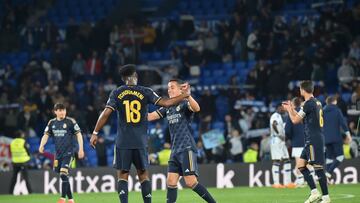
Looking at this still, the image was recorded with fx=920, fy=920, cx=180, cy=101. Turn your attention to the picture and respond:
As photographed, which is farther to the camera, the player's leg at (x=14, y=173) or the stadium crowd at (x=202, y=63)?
the stadium crowd at (x=202, y=63)

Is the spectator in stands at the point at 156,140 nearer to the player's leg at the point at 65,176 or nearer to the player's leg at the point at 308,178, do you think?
the player's leg at the point at 65,176

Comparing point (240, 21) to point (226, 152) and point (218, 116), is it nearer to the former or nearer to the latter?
point (218, 116)

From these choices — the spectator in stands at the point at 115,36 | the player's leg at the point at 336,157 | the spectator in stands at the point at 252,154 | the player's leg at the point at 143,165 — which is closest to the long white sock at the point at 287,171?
the player's leg at the point at 336,157

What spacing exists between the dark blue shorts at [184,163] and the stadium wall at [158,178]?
31.8ft

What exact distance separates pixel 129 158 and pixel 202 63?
16.8 metres

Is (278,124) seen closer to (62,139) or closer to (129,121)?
(62,139)

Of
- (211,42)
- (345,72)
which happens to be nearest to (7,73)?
(211,42)

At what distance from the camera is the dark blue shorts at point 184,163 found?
576 inches

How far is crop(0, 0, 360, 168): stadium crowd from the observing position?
1094 inches

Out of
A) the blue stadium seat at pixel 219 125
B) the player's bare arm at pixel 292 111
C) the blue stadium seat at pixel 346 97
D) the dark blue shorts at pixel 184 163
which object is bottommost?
the dark blue shorts at pixel 184 163

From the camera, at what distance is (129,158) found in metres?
14.2

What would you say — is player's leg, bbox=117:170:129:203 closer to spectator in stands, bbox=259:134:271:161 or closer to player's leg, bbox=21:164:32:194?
player's leg, bbox=21:164:32:194

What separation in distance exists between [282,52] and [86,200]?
11.9 metres

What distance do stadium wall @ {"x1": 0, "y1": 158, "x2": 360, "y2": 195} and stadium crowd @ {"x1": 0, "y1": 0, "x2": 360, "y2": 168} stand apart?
1851 mm
